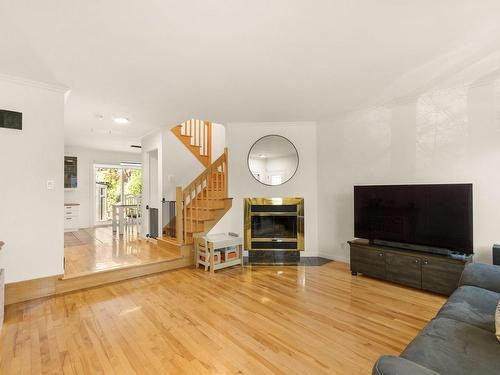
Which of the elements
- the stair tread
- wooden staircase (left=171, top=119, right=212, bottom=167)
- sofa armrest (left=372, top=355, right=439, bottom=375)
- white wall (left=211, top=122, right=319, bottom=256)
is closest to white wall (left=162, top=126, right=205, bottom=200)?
wooden staircase (left=171, top=119, right=212, bottom=167)

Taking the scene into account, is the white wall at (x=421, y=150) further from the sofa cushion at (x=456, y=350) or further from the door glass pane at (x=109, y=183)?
the door glass pane at (x=109, y=183)

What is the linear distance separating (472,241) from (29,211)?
4.79 meters

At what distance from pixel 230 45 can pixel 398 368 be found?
2.31 m

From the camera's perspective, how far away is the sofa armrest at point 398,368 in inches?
35.0

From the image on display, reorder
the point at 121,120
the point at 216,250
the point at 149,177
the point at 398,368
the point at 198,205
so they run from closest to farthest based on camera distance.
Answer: the point at 398,368
the point at 216,250
the point at 121,120
the point at 198,205
the point at 149,177

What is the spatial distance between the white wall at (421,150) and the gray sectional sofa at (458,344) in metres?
1.52

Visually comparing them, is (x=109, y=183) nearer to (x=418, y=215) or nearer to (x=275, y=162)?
(x=275, y=162)

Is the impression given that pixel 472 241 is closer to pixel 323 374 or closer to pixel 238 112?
pixel 323 374

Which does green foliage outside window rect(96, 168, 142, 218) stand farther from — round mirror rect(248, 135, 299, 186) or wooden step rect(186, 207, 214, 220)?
round mirror rect(248, 135, 299, 186)

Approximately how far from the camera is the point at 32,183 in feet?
9.44

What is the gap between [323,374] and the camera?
5.52 ft

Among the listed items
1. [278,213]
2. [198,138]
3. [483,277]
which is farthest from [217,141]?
[483,277]

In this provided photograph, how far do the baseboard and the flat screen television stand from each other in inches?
118

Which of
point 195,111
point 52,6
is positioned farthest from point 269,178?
point 52,6
